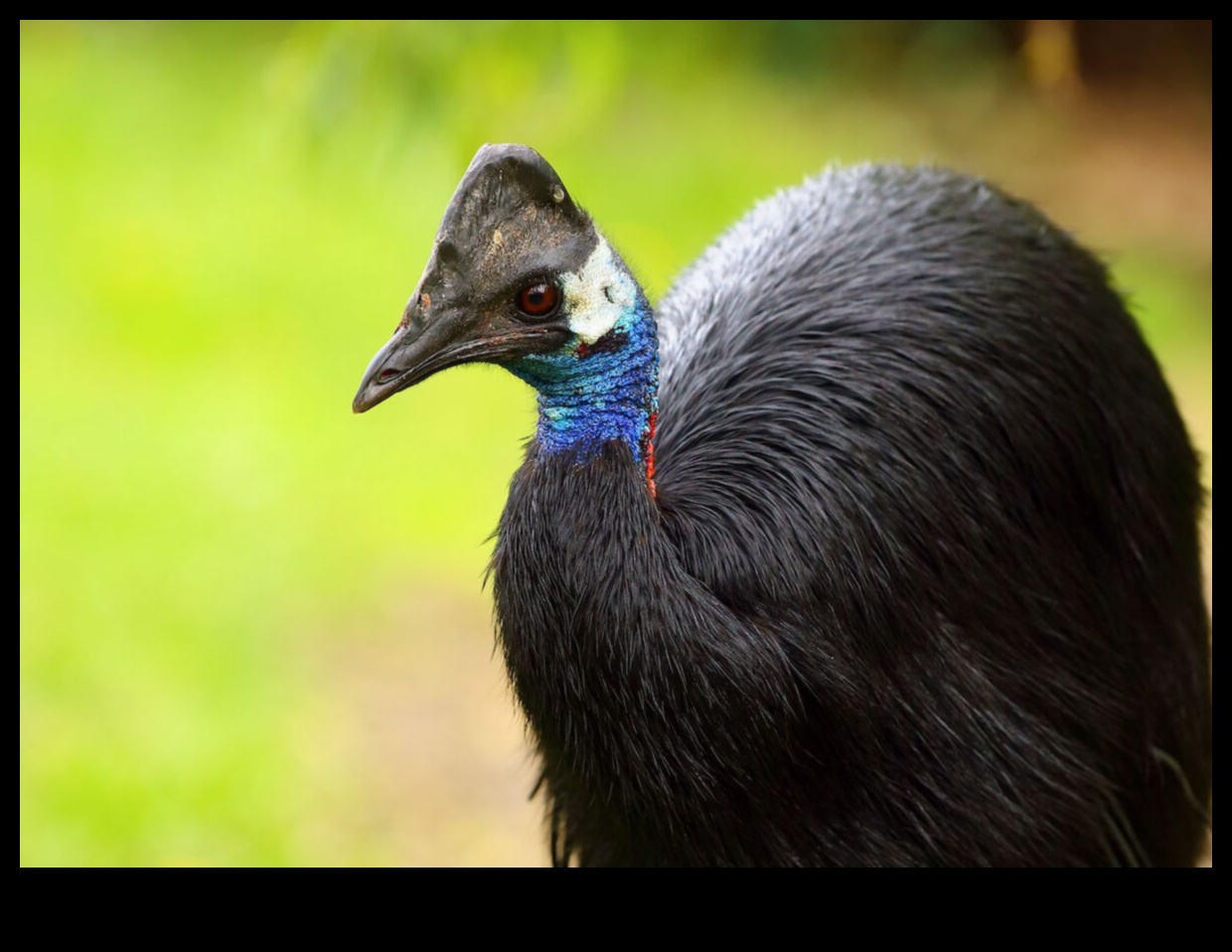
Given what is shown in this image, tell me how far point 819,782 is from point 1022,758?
473mm

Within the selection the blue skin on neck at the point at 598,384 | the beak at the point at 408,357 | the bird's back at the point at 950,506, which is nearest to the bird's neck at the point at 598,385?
the blue skin on neck at the point at 598,384

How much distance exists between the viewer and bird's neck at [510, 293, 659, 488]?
2832 mm

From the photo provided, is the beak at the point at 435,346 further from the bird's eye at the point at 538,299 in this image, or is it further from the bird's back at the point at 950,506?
the bird's back at the point at 950,506

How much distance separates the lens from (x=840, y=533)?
10.6ft

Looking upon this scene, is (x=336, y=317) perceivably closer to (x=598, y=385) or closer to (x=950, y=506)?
(x=950, y=506)

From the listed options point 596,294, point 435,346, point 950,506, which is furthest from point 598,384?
point 950,506

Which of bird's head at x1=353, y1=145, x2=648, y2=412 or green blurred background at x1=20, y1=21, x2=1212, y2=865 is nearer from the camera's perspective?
bird's head at x1=353, y1=145, x2=648, y2=412

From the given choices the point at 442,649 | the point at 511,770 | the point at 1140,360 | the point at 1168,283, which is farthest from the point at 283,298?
the point at 1140,360

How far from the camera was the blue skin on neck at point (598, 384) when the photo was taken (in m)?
2.83

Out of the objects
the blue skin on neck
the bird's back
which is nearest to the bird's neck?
the blue skin on neck

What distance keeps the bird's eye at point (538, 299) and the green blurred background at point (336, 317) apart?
1.26 metres

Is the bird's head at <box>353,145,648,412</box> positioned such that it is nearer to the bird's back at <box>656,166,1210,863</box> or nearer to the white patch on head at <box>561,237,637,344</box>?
the white patch on head at <box>561,237,637,344</box>

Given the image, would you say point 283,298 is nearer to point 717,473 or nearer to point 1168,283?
point 1168,283

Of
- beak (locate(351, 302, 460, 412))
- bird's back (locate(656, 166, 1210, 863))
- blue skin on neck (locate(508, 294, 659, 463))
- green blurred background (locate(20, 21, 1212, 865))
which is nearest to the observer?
beak (locate(351, 302, 460, 412))
